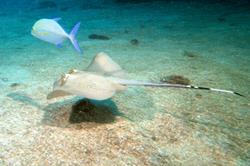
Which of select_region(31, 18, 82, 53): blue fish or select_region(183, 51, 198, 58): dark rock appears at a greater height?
select_region(31, 18, 82, 53): blue fish

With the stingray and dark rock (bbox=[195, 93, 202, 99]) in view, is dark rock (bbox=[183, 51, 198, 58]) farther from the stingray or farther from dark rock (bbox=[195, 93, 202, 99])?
the stingray

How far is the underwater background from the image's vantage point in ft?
11.6

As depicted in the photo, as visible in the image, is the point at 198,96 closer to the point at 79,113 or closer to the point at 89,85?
the point at 79,113

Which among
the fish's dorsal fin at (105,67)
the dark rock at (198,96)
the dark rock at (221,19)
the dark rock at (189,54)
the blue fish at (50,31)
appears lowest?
the dark rock at (221,19)

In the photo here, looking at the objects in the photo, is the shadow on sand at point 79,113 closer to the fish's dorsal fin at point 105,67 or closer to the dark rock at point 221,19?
the fish's dorsal fin at point 105,67

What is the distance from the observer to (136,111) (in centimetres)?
464

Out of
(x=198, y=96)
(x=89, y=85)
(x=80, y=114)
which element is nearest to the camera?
(x=89, y=85)

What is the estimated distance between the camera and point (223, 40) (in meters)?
10.5

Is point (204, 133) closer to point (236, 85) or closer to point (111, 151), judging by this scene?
point (111, 151)

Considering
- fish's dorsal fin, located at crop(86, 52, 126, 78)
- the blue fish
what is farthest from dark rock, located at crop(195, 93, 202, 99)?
the blue fish

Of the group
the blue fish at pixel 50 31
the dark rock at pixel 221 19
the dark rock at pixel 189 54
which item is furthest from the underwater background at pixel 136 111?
the dark rock at pixel 221 19

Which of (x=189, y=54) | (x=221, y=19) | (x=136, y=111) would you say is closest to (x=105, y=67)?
(x=136, y=111)

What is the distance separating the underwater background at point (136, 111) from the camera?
3.52m

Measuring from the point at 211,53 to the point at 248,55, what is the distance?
1.18 m
